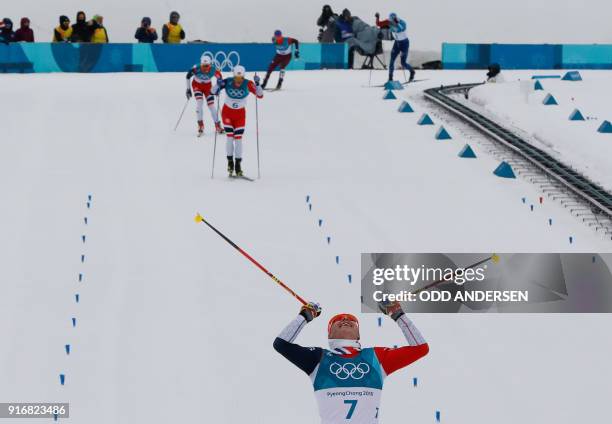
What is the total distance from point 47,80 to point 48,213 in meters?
13.8

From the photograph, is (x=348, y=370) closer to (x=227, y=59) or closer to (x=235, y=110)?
(x=235, y=110)

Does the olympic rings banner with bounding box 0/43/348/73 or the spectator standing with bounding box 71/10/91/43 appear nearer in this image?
the olympic rings banner with bounding box 0/43/348/73

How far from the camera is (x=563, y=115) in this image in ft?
77.5

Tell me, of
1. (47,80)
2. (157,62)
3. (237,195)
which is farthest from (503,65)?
(237,195)

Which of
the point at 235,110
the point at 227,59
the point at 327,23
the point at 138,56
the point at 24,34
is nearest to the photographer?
the point at 235,110

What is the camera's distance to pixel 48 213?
16.1 metres

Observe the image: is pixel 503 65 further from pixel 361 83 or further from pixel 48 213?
pixel 48 213

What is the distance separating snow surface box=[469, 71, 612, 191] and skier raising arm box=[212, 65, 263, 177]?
4.96 metres

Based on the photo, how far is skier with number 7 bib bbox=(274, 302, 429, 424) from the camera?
740 cm

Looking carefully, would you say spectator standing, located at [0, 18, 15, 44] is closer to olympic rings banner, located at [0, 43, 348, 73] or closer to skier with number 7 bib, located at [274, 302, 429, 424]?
olympic rings banner, located at [0, 43, 348, 73]

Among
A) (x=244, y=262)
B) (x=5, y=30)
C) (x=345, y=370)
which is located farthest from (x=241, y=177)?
(x=5, y=30)

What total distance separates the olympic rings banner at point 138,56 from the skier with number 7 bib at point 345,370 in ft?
75.4

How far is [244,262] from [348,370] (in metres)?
6.43

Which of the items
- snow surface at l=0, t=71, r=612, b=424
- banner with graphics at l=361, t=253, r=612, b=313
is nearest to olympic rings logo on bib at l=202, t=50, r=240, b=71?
snow surface at l=0, t=71, r=612, b=424
